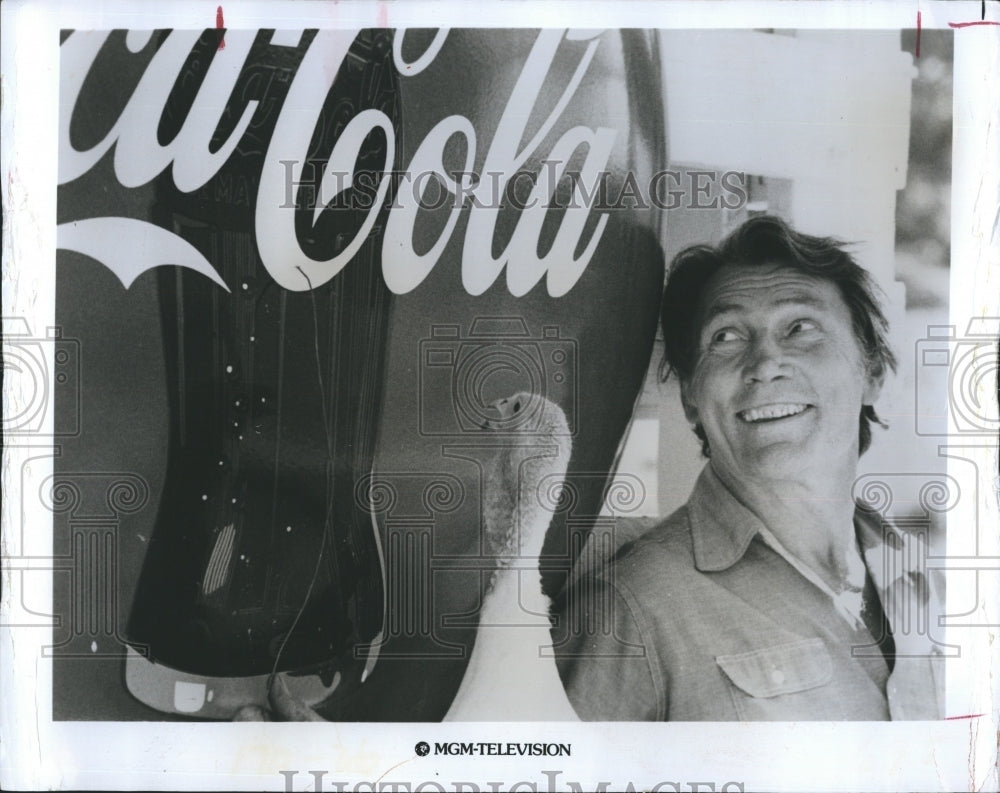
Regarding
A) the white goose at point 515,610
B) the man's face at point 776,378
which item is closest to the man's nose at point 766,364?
the man's face at point 776,378

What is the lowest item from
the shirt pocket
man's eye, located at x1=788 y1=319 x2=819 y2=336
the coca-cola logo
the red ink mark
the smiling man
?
the shirt pocket

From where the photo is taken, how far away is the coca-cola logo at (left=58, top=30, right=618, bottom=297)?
96.8 inches

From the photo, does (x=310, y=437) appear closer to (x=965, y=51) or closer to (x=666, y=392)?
(x=666, y=392)

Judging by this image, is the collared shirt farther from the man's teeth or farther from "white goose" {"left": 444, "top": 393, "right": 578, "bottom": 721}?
the man's teeth

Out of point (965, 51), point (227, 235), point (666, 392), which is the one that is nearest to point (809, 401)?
point (666, 392)

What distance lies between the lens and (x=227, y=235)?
2463mm

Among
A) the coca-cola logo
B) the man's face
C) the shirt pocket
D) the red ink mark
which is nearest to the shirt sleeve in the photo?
the shirt pocket

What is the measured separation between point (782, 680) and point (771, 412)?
2.49 feet

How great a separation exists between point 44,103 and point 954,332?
2.71 metres

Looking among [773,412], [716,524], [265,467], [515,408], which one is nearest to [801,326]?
[773,412]

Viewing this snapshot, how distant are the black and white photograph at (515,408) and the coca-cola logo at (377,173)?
0.03 feet

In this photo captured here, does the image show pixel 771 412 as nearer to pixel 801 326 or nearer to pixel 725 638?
pixel 801 326

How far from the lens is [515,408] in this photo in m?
2.45

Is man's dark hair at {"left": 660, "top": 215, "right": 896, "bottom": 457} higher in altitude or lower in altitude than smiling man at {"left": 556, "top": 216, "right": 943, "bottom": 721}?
higher
